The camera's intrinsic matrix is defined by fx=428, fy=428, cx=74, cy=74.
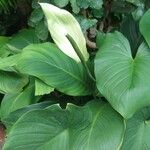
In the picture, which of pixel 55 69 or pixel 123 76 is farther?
pixel 55 69

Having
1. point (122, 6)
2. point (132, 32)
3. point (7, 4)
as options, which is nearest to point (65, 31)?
point (132, 32)

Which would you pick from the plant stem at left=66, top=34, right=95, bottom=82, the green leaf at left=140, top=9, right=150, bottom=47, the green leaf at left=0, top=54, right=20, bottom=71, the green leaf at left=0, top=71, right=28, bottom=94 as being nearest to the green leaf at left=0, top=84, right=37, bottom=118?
the green leaf at left=0, top=71, right=28, bottom=94

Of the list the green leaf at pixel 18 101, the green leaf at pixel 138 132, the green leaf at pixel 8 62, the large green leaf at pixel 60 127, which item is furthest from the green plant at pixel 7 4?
the green leaf at pixel 138 132

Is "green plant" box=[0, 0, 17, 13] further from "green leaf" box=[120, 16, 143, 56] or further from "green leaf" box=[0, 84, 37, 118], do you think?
"green leaf" box=[120, 16, 143, 56]

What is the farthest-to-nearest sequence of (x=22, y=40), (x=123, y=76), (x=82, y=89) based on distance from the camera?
(x=22, y=40)
(x=82, y=89)
(x=123, y=76)

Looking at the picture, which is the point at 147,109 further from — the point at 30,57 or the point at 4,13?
the point at 4,13

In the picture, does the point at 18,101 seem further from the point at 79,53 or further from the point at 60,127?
the point at 79,53
